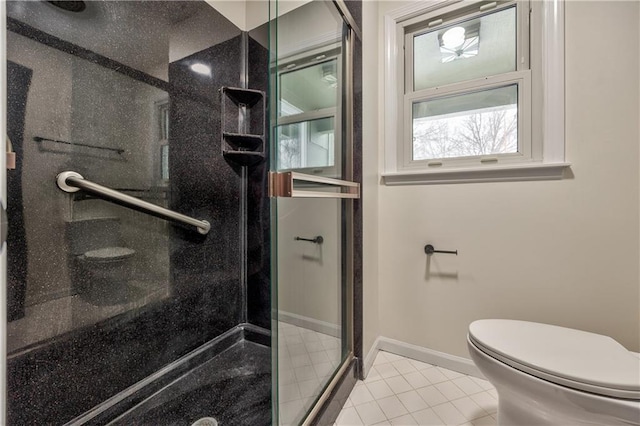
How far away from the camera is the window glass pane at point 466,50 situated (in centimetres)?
134

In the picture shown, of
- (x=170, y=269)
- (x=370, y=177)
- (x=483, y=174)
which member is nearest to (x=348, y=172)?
(x=370, y=177)

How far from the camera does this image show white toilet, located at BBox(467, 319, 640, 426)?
0.73 metres

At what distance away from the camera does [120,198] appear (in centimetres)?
104

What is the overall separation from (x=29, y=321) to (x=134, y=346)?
37cm

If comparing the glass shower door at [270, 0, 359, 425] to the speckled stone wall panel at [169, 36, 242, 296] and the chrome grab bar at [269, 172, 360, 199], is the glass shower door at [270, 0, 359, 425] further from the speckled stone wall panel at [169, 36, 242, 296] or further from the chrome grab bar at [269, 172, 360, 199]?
the speckled stone wall panel at [169, 36, 242, 296]

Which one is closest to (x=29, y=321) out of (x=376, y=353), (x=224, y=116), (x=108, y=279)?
(x=108, y=279)

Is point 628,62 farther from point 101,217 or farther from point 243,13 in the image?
point 101,217

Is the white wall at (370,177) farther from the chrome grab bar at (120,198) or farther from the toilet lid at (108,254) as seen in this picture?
the toilet lid at (108,254)

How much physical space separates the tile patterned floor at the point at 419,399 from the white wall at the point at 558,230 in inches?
5.7

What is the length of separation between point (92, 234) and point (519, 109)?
1907 millimetres

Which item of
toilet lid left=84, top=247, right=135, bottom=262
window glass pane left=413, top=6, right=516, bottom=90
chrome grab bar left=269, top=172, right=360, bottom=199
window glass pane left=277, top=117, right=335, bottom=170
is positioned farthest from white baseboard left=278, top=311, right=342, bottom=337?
window glass pane left=413, top=6, right=516, bottom=90

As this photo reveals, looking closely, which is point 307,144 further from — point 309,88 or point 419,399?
point 419,399

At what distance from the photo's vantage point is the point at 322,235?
1.14 m

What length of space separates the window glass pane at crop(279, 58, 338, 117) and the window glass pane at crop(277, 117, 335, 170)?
0.18ft
